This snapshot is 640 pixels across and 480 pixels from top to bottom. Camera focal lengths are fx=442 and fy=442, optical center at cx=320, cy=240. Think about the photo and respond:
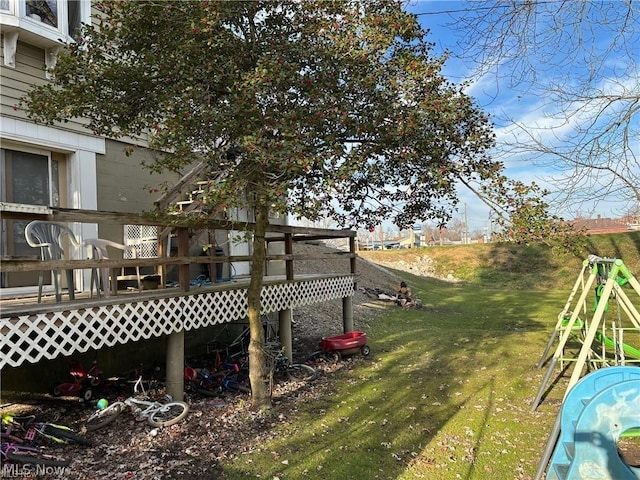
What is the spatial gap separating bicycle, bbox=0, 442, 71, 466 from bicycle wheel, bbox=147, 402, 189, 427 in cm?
94

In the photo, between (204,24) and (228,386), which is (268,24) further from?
(228,386)

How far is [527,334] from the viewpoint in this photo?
33.9ft

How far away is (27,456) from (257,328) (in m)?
2.50

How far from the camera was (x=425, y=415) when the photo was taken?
518 centimetres

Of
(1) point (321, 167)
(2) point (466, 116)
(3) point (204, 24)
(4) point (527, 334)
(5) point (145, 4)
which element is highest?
(5) point (145, 4)

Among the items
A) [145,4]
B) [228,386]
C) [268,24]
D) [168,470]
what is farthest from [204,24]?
[228,386]

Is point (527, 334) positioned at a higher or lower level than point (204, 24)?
lower

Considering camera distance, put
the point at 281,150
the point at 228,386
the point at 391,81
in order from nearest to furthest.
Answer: the point at 281,150 → the point at 391,81 → the point at 228,386

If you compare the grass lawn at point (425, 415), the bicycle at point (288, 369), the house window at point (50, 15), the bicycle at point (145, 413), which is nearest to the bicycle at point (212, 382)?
the bicycle at point (288, 369)

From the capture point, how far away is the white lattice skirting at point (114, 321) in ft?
12.7

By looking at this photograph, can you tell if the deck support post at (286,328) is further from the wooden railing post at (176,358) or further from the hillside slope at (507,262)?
the hillside slope at (507,262)

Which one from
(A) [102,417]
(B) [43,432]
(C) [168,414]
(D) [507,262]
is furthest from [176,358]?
(D) [507,262]

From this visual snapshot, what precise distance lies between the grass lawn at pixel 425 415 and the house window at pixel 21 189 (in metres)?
4.31

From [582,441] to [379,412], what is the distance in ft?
8.30
